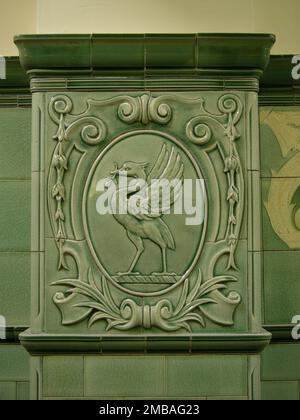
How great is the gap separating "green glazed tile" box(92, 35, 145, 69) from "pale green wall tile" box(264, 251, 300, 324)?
105cm

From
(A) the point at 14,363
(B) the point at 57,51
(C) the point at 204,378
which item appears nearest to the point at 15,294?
(A) the point at 14,363

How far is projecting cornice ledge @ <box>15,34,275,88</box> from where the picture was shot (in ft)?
10.8

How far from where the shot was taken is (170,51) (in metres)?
3.31

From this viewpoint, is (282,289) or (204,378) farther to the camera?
(282,289)

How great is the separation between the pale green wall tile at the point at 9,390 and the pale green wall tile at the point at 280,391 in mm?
1069

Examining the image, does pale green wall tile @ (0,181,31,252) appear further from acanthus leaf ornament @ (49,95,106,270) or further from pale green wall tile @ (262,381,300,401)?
pale green wall tile @ (262,381,300,401)

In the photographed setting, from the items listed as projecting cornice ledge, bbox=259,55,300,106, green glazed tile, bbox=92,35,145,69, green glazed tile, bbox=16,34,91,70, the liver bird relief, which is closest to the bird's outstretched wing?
the liver bird relief

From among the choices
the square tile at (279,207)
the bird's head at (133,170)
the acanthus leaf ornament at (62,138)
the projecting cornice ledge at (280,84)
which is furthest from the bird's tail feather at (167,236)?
the projecting cornice ledge at (280,84)

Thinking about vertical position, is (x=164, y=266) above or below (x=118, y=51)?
below

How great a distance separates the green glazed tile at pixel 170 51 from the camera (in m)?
3.29

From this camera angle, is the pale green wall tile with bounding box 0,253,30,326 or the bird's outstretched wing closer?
the bird's outstretched wing

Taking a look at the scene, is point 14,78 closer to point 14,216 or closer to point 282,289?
point 14,216

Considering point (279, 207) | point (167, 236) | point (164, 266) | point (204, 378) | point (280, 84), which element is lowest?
point (204, 378)

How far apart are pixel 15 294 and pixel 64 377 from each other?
49 cm
